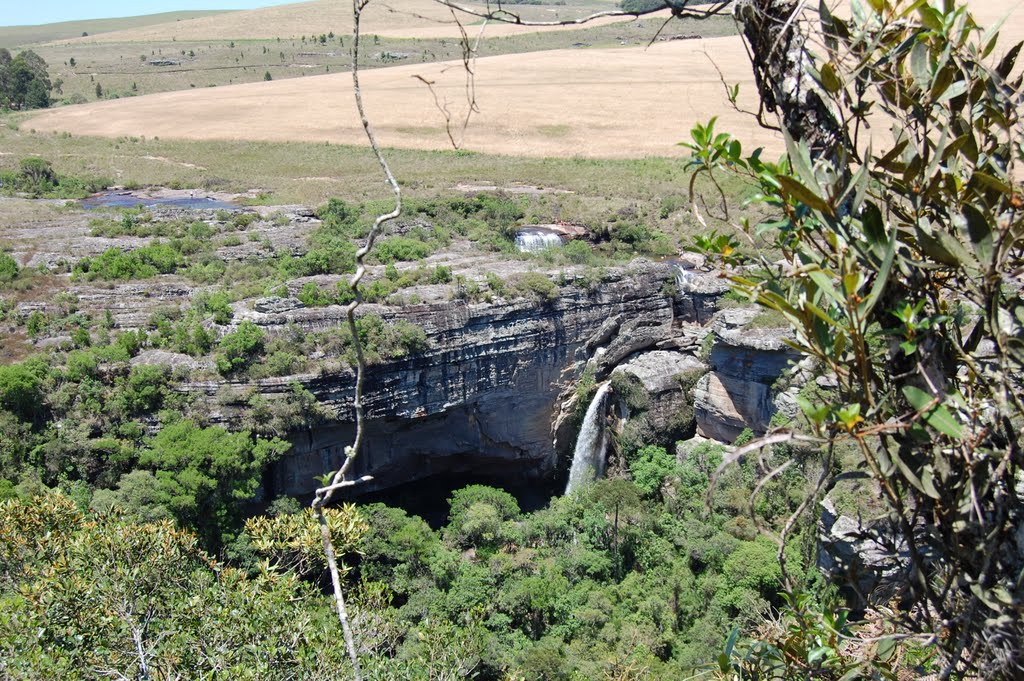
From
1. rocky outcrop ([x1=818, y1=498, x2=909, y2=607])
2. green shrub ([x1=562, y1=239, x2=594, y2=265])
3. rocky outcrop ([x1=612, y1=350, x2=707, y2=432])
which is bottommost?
rocky outcrop ([x1=612, y1=350, x2=707, y2=432])

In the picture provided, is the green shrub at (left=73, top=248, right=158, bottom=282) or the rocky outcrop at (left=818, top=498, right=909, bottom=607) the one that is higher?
the rocky outcrop at (left=818, top=498, right=909, bottom=607)

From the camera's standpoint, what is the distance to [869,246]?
2383 millimetres

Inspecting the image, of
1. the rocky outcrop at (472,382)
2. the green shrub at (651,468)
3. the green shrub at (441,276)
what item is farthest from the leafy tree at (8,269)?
the green shrub at (651,468)

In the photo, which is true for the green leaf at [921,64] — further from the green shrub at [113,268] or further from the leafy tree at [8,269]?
the leafy tree at [8,269]

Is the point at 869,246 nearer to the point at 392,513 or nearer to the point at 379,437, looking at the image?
the point at 392,513

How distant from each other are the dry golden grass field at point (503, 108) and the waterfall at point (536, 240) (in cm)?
1697

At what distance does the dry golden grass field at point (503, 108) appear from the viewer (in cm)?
5322

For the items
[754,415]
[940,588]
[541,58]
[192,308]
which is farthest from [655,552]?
[541,58]

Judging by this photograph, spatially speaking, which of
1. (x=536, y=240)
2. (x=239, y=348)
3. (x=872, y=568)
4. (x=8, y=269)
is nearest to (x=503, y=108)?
(x=536, y=240)

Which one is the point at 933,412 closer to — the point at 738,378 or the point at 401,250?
the point at 738,378

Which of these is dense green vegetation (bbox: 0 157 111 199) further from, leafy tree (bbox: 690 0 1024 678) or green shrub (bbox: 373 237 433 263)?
leafy tree (bbox: 690 0 1024 678)

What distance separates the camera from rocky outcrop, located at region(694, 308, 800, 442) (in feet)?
78.1

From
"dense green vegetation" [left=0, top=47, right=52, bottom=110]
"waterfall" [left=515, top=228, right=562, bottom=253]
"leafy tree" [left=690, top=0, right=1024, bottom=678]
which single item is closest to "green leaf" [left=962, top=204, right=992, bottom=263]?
"leafy tree" [left=690, top=0, right=1024, bottom=678]

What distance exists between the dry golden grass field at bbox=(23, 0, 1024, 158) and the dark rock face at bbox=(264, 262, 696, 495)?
73.3 ft
